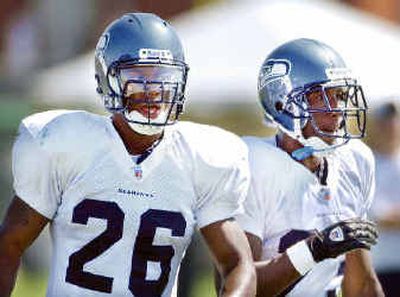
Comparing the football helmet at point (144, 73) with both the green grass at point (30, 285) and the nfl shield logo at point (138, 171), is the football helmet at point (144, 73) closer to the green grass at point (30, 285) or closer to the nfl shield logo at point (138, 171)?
the nfl shield logo at point (138, 171)

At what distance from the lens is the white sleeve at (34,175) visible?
554 centimetres

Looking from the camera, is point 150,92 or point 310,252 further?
point 310,252

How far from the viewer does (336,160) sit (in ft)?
20.9

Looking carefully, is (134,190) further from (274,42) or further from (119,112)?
(274,42)

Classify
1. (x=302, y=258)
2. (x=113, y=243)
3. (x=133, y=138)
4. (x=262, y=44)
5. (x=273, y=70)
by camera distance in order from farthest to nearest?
(x=262, y=44) → (x=273, y=70) → (x=302, y=258) → (x=133, y=138) → (x=113, y=243)

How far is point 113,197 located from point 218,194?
365 millimetres

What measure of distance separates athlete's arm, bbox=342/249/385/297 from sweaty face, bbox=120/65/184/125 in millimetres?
1089

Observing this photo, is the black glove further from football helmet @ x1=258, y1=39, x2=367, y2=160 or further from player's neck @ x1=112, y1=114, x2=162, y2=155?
player's neck @ x1=112, y1=114, x2=162, y2=155

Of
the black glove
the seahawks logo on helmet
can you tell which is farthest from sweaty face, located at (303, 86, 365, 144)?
the black glove

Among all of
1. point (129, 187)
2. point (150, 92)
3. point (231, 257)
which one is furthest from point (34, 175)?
point (231, 257)

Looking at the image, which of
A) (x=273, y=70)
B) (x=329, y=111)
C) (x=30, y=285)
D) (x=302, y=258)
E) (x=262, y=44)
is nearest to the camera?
(x=302, y=258)

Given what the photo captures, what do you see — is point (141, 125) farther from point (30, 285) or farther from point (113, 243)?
point (30, 285)

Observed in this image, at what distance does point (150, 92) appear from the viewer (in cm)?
567

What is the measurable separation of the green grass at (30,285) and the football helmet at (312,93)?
465 cm
